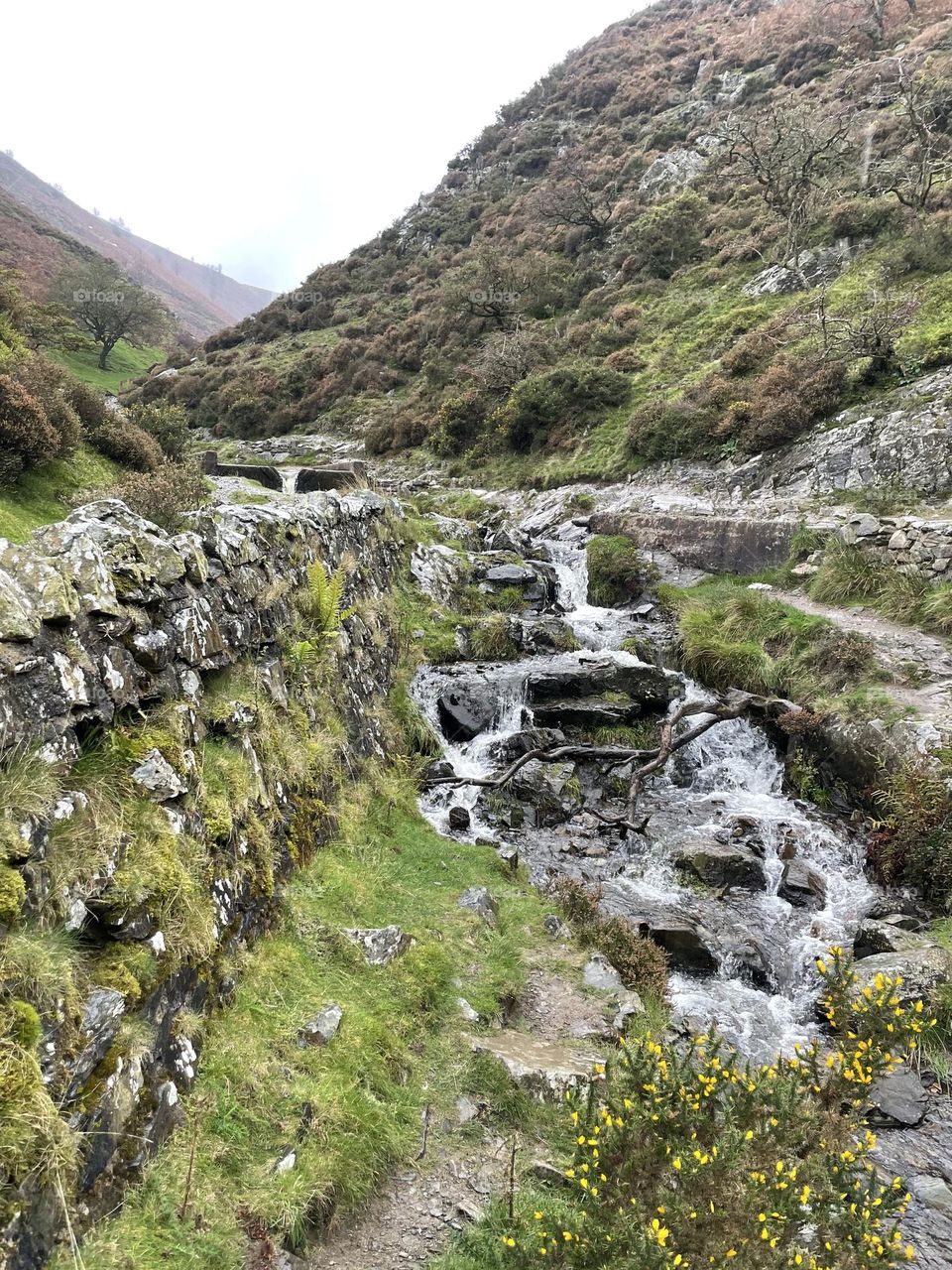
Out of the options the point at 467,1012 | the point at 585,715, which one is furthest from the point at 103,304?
the point at 467,1012

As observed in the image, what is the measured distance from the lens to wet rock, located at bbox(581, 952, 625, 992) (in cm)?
699

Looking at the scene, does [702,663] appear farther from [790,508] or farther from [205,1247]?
[205,1247]

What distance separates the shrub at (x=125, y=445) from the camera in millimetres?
12945

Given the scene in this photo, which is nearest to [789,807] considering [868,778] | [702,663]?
[868,778]

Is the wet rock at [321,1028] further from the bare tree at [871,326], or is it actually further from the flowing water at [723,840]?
the bare tree at [871,326]

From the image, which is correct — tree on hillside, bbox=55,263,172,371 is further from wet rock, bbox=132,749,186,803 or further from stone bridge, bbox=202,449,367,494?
wet rock, bbox=132,749,186,803

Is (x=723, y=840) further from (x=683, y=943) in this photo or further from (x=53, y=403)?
(x=53, y=403)

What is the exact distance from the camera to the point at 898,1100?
5992 millimetres

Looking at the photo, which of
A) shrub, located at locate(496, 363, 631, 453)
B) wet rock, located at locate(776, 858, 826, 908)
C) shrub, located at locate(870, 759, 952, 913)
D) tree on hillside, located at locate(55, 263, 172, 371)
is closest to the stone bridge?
shrub, located at locate(496, 363, 631, 453)

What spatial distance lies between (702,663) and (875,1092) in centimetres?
944

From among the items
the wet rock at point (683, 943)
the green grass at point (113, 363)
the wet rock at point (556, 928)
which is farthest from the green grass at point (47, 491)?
the green grass at point (113, 363)

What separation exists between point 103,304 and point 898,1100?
67.3 metres

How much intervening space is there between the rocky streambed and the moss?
6.52m

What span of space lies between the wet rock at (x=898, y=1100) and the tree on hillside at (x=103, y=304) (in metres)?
65.2
